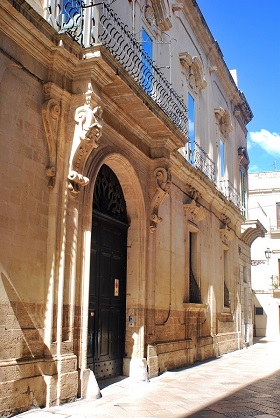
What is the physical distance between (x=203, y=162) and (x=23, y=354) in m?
10.1

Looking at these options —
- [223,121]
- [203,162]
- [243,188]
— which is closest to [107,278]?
[203,162]

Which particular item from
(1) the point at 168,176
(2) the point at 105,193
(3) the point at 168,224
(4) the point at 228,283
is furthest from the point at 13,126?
(4) the point at 228,283

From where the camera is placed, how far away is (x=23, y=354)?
258 inches

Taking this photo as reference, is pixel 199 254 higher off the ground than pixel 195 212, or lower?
lower

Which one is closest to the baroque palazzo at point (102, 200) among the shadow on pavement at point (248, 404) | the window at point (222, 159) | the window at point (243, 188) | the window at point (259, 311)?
the shadow on pavement at point (248, 404)

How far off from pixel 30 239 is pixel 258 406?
4114 mm

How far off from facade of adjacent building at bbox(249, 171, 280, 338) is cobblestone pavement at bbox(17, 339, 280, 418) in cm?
1881

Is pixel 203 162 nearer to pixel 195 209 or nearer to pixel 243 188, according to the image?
pixel 195 209

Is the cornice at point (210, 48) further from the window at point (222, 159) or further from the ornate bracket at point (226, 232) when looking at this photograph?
the ornate bracket at point (226, 232)

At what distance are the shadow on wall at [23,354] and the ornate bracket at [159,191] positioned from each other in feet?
13.7

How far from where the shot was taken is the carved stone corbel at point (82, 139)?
7.58 metres

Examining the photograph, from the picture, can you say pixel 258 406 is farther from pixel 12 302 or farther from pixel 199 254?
pixel 199 254

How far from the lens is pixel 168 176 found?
11.0 m

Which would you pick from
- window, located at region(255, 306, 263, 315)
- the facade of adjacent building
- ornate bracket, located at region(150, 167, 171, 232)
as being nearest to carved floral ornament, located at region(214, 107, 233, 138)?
ornate bracket, located at region(150, 167, 171, 232)
